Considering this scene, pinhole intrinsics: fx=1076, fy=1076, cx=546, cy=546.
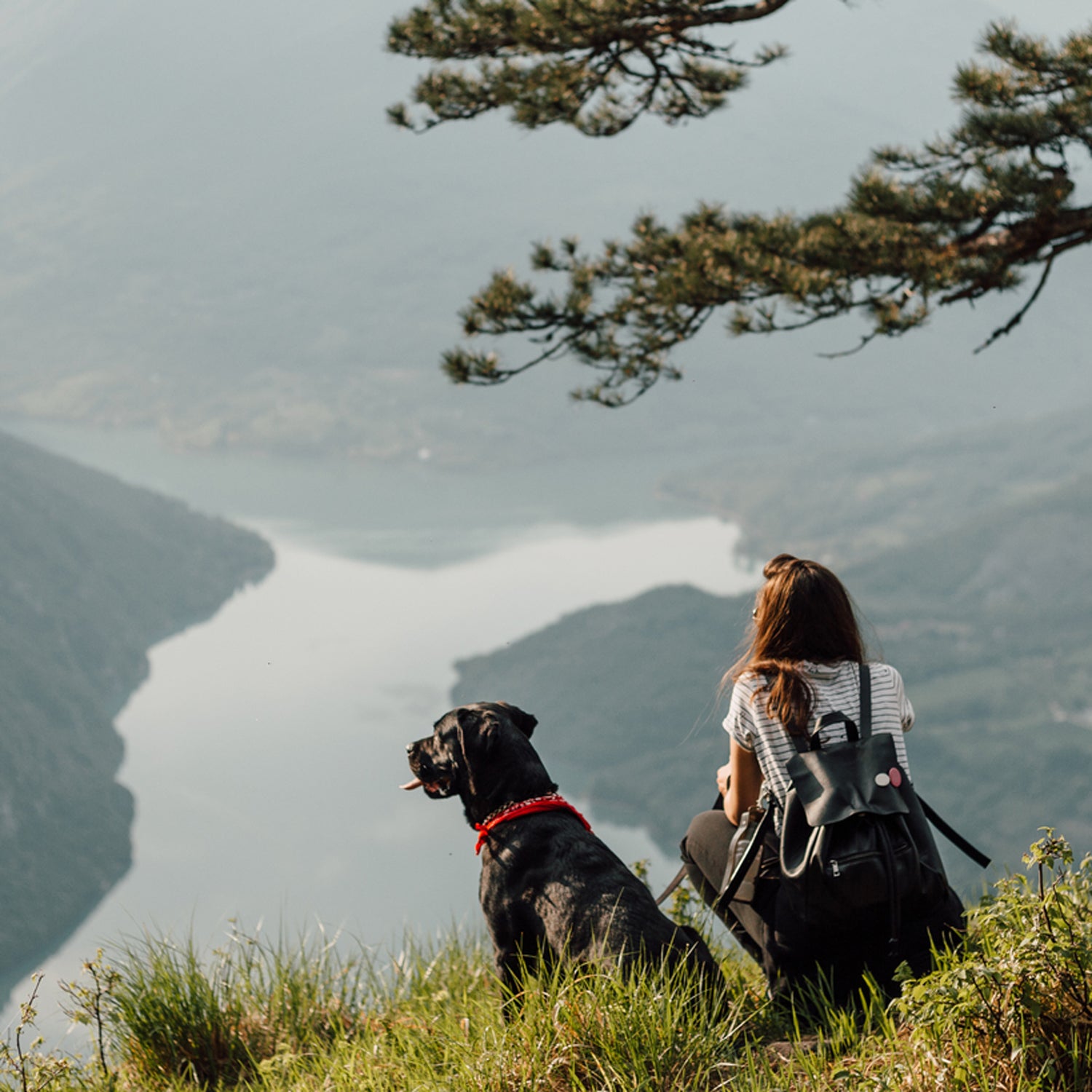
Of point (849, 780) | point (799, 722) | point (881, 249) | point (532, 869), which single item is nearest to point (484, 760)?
point (532, 869)

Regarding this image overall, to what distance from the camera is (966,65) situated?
585 cm

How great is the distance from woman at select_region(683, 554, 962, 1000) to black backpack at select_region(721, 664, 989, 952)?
0.05m

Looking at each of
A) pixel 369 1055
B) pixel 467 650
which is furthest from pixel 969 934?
pixel 467 650

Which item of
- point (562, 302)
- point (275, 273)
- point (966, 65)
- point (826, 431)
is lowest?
point (562, 302)

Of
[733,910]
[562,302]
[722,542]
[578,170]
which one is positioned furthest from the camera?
[578,170]

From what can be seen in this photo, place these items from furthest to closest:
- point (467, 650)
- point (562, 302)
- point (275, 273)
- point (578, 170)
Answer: point (578, 170) → point (275, 273) → point (467, 650) → point (562, 302)

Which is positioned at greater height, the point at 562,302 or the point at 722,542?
the point at 722,542

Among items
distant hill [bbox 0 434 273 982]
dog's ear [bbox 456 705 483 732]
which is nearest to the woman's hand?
dog's ear [bbox 456 705 483 732]

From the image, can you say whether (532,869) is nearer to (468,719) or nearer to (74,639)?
(468,719)

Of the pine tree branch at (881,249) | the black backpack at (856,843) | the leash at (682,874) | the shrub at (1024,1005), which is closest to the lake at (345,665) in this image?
the pine tree branch at (881,249)

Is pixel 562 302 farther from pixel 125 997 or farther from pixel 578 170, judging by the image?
pixel 578 170

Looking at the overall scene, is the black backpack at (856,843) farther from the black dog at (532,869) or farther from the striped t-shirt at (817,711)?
the black dog at (532,869)

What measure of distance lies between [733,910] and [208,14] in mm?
176972

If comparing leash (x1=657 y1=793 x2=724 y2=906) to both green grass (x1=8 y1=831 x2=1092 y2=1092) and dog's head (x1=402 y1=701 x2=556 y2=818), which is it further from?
dog's head (x1=402 y1=701 x2=556 y2=818)
